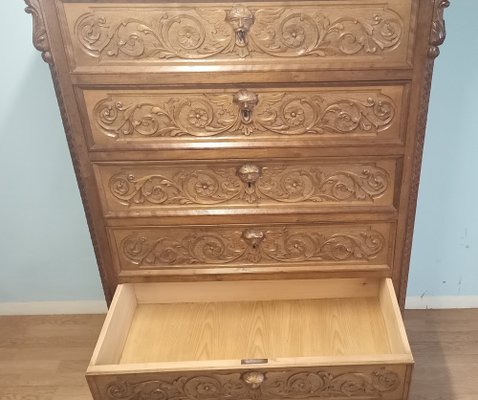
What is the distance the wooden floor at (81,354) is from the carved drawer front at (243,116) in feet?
2.88

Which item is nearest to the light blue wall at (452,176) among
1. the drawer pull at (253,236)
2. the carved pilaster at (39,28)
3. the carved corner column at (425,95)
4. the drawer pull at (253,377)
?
the carved corner column at (425,95)

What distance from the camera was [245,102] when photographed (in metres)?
1.08

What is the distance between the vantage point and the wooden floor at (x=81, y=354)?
1575 millimetres

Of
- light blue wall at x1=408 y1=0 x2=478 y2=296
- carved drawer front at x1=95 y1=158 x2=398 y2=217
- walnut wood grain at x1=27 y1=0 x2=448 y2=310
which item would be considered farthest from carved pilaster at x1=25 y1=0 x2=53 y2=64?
light blue wall at x1=408 y1=0 x2=478 y2=296

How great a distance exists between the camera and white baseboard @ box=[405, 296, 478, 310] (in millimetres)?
1841

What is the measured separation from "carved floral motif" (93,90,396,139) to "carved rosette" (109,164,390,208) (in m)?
0.10

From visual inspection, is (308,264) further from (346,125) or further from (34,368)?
(34,368)

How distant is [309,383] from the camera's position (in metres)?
1.11

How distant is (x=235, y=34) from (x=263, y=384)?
760mm

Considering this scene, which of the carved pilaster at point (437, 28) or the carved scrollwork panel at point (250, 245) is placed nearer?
the carved pilaster at point (437, 28)

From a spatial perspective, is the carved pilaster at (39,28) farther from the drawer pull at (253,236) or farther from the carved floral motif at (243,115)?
the drawer pull at (253,236)

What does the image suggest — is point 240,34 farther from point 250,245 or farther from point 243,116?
point 250,245

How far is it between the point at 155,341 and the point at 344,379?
0.51 meters

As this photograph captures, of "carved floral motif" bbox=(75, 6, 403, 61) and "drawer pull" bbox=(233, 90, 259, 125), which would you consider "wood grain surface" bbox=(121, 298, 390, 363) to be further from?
"carved floral motif" bbox=(75, 6, 403, 61)
